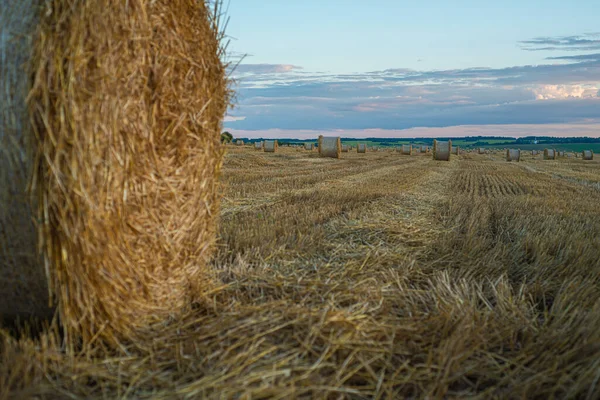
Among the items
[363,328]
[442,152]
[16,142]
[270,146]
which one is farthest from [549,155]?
[16,142]

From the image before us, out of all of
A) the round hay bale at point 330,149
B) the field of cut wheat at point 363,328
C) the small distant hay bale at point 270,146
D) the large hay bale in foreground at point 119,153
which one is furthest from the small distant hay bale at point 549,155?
the large hay bale in foreground at point 119,153

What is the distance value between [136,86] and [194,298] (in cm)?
147

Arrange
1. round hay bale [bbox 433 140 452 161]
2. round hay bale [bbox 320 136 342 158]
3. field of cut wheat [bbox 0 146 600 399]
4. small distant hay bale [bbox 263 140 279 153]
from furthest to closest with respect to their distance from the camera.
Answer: small distant hay bale [bbox 263 140 279 153] < round hay bale [bbox 433 140 452 161] < round hay bale [bbox 320 136 342 158] < field of cut wheat [bbox 0 146 600 399]

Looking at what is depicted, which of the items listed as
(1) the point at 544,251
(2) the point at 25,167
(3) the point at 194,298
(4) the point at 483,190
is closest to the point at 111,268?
(2) the point at 25,167

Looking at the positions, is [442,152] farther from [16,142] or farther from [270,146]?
[16,142]

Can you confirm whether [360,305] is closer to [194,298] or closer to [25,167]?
[194,298]

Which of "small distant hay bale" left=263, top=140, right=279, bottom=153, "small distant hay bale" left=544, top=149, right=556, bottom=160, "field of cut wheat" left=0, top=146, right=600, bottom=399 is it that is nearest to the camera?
"field of cut wheat" left=0, top=146, right=600, bottom=399

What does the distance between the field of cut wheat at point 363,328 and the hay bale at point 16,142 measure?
0.44m

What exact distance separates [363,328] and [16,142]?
6.82 ft

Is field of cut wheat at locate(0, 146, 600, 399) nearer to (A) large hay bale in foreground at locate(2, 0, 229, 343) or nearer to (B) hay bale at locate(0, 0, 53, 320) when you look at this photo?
(A) large hay bale in foreground at locate(2, 0, 229, 343)

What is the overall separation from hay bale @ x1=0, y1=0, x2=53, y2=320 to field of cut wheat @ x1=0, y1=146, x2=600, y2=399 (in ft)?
1.44

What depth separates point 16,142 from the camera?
2.69 m

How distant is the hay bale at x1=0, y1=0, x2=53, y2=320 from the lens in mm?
2689

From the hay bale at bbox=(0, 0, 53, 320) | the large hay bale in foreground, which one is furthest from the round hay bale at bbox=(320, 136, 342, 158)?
the hay bale at bbox=(0, 0, 53, 320)
